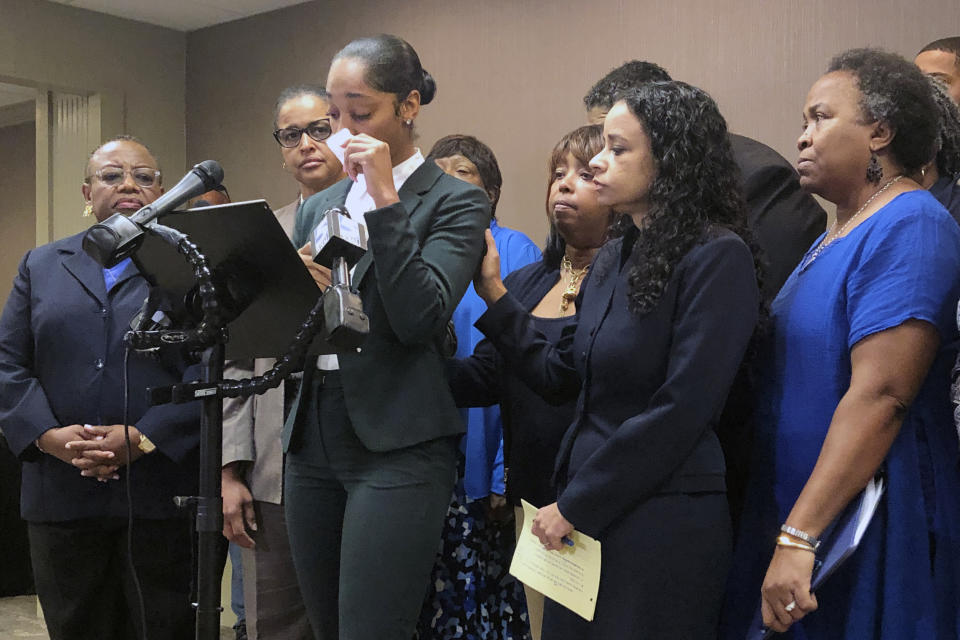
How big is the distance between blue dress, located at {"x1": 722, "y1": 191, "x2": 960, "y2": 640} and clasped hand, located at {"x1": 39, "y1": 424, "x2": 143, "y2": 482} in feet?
5.24

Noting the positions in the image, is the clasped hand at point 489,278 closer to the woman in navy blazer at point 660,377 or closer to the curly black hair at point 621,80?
the woman in navy blazer at point 660,377

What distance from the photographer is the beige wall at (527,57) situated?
3088 millimetres

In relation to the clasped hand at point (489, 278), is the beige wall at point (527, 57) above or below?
above

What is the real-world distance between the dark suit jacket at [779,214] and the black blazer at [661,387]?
2.20 feet

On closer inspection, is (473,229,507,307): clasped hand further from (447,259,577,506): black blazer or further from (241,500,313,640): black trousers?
(241,500,313,640): black trousers

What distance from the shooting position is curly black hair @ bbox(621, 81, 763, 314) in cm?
152

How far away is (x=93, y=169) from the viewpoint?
288 centimetres

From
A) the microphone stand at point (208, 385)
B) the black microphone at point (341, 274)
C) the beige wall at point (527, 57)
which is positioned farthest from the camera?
the beige wall at point (527, 57)

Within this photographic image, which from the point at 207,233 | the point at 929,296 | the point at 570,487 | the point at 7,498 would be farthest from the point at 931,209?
the point at 7,498

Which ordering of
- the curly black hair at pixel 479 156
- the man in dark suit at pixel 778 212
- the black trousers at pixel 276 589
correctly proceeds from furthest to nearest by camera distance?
the curly black hair at pixel 479 156 < the black trousers at pixel 276 589 < the man in dark suit at pixel 778 212

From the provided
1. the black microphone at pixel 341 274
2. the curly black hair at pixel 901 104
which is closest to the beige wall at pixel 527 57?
the curly black hair at pixel 901 104

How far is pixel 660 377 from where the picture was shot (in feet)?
4.92

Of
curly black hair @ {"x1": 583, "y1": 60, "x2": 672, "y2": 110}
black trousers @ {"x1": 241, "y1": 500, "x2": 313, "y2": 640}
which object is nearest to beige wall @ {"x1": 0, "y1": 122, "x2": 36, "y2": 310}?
black trousers @ {"x1": 241, "y1": 500, "x2": 313, "y2": 640}

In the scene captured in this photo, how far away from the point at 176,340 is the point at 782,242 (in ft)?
4.23
